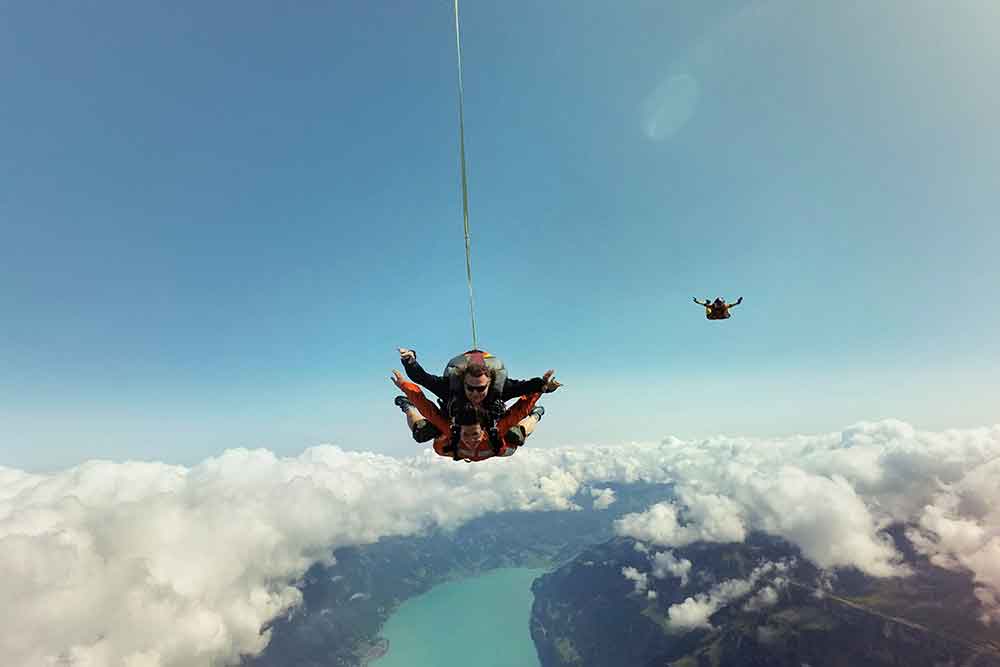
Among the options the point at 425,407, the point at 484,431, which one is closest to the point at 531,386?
the point at 484,431

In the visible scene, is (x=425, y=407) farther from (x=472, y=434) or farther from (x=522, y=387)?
(x=522, y=387)

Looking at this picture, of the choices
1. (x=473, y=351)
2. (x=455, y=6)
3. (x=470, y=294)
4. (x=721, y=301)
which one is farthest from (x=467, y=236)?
(x=721, y=301)

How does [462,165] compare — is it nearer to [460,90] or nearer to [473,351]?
[460,90]

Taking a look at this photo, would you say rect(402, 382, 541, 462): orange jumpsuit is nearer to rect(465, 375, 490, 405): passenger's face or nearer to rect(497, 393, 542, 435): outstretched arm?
rect(497, 393, 542, 435): outstretched arm

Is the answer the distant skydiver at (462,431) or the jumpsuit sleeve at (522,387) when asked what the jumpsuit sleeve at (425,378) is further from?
the jumpsuit sleeve at (522,387)

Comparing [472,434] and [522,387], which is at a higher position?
[522,387]

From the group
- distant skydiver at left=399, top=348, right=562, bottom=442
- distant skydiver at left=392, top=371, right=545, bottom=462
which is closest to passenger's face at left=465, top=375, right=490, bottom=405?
distant skydiver at left=399, top=348, right=562, bottom=442

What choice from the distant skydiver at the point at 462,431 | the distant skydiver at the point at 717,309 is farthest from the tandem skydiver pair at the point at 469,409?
the distant skydiver at the point at 717,309
